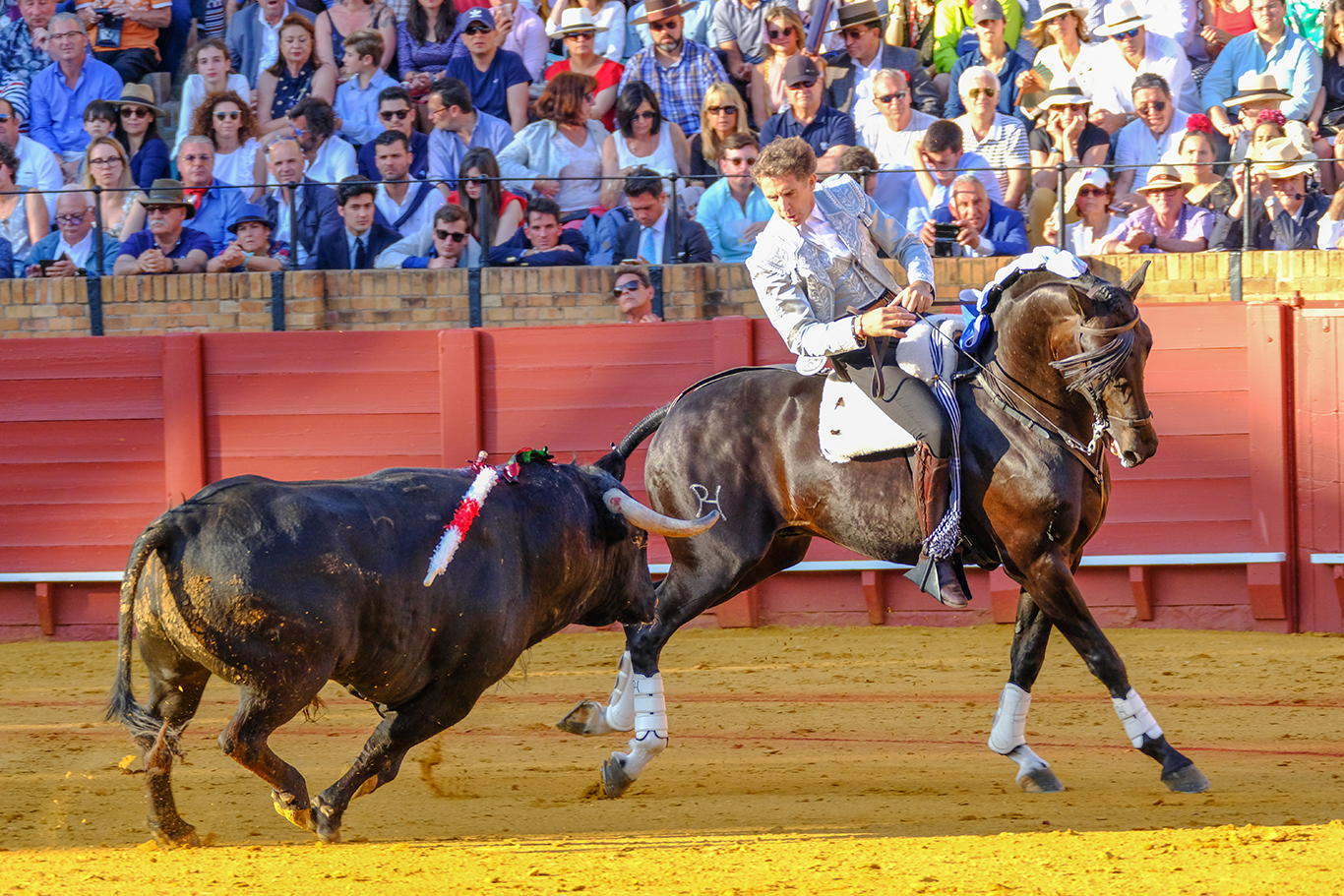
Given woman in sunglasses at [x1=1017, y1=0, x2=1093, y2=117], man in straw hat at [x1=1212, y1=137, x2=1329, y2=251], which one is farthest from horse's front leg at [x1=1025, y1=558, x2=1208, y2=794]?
woman in sunglasses at [x1=1017, y1=0, x2=1093, y2=117]

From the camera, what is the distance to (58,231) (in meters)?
9.70

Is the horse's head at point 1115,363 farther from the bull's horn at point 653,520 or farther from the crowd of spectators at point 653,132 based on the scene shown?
the crowd of spectators at point 653,132

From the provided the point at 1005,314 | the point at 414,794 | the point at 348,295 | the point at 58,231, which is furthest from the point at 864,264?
the point at 58,231

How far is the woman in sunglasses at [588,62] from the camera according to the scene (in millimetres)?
10000

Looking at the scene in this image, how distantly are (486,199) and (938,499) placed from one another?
4.70 meters

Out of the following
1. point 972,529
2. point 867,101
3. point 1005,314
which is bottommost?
point 972,529

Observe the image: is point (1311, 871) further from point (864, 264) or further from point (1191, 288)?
point (1191, 288)

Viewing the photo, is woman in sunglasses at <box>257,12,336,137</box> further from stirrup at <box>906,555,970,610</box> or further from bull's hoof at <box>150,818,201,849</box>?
bull's hoof at <box>150,818,201,849</box>

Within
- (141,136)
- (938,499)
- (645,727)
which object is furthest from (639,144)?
(645,727)

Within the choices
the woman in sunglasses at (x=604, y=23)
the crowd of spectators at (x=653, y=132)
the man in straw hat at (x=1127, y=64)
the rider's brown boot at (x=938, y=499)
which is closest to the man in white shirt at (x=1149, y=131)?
the crowd of spectators at (x=653, y=132)

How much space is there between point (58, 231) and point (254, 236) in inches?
54.2

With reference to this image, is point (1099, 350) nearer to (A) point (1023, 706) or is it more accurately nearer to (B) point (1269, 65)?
(A) point (1023, 706)

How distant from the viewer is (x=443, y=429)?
348 inches

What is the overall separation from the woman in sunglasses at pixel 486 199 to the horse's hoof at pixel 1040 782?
17.5ft
